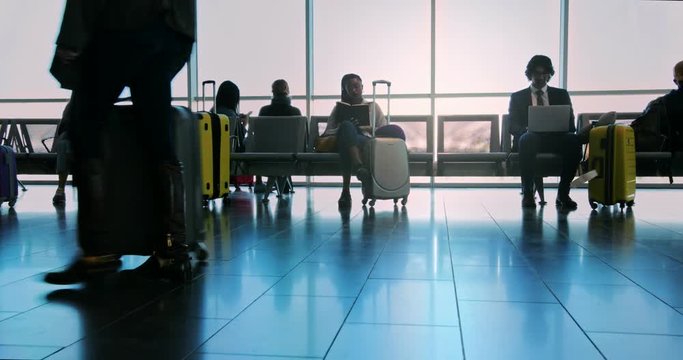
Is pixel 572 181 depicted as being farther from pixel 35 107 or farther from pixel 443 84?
pixel 35 107

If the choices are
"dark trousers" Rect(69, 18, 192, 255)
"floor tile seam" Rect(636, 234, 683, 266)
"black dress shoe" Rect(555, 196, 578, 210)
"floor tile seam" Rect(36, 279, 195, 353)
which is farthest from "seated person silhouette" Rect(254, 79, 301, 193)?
"floor tile seam" Rect(36, 279, 195, 353)

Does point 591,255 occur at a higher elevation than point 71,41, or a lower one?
lower

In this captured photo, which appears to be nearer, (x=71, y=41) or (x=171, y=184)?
(x=71, y=41)

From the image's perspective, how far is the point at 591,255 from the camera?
2951 millimetres

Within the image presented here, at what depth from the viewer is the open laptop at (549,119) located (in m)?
5.66

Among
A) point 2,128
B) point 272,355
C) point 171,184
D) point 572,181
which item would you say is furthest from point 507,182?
point 272,355

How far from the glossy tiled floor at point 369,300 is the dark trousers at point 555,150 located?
6.24 feet

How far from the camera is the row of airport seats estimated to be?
5.98 metres

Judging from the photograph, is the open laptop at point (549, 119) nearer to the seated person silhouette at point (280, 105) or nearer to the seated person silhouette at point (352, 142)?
the seated person silhouette at point (352, 142)

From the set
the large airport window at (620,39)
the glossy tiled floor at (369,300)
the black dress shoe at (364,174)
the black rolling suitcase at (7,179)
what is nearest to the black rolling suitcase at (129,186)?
the glossy tiled floor at (369,300)

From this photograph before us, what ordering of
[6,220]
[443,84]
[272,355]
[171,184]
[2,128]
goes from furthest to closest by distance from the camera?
[443,84] < [2,128] < [6,220] < [171,184] < [272,355]

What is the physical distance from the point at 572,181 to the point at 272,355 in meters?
4.78

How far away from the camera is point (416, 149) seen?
7.41 meters

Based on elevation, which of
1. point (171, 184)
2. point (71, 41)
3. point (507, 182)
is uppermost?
point (71, 41)
